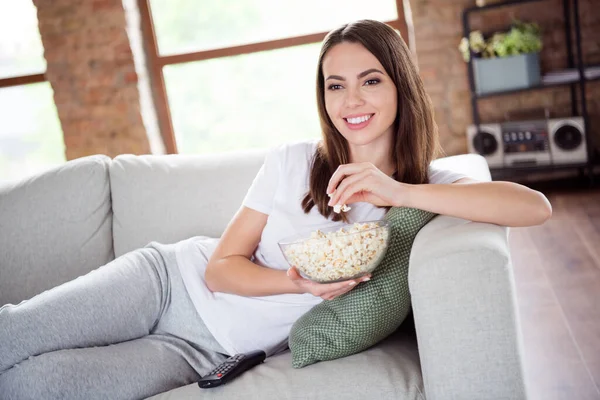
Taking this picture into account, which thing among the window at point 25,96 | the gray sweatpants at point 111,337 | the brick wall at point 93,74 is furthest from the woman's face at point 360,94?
the window at point 25,96

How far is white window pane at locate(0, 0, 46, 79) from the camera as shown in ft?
16.8

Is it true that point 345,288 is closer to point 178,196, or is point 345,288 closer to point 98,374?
point 98,374

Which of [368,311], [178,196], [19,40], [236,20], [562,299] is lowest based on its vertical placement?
[562,299]

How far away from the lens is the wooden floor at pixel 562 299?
205cm

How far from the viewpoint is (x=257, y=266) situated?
1758 mm

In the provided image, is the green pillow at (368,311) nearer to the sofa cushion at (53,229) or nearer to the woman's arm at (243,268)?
the woman's arm at (243,268)

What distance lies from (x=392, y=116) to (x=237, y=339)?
2.28ft

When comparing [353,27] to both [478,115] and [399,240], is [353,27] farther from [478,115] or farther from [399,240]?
[478,115]

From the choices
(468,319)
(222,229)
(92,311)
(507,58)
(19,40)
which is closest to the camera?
(468,319)

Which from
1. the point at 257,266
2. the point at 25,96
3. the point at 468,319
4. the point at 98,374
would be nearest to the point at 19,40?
the point at 25,96

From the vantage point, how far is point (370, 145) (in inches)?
72.0

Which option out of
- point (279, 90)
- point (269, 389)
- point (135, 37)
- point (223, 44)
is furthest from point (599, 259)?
point (135, 37)

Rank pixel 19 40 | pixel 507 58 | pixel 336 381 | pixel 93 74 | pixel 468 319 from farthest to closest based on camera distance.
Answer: pixel 19 40, pixel 93 74, pixel 507 58, pixel 336 381, pixel 468 319

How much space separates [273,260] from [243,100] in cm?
334
